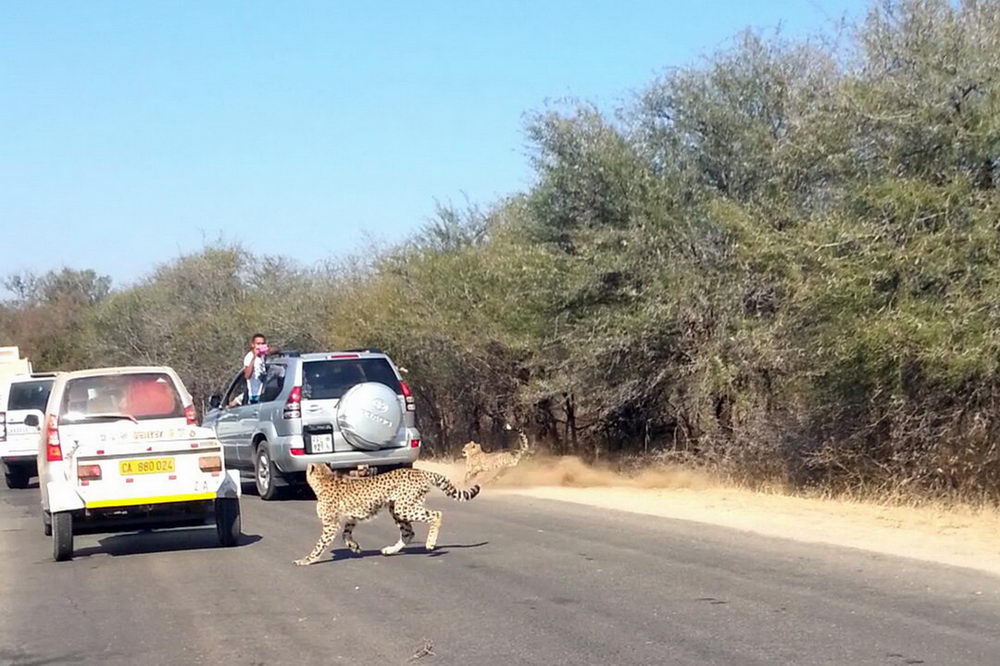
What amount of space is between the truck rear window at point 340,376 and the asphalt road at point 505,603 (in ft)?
12.0

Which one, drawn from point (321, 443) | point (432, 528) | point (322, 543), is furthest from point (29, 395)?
point (432, 528)

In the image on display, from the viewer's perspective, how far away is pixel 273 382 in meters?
18.1

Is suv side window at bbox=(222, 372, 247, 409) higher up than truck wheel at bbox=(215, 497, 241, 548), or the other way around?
suv side window at bbox=(222, 372, 247, 409)

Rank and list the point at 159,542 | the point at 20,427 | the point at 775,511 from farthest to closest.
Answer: the point at 20,427 < the point at 775,511 < the point at 159,542

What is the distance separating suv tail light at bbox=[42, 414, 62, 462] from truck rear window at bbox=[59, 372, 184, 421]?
16cm

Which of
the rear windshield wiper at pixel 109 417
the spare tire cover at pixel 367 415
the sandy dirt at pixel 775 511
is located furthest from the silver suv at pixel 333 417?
the rear windshield wiper at pixel 109 417

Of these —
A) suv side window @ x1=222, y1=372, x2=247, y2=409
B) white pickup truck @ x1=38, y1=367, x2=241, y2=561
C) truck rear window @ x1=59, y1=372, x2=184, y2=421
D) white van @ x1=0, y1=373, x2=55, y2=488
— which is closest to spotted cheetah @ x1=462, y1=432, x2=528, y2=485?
suv side window @ x1=222, y1=372, x2=247, y2=409

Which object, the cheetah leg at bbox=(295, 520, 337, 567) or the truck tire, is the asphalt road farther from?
the truck tire

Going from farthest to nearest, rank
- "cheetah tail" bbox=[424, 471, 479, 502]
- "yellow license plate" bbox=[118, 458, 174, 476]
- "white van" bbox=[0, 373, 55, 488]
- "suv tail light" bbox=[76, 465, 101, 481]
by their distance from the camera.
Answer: "white van" bbox=[0, 373, 55, 488] → "cheetah tail" bbox=[424, 471, 479, 502] → "yellow license plate" bbox=[118, 458, 174, 476] → "suv tail light" bbox=[76, 465, 101, 481]

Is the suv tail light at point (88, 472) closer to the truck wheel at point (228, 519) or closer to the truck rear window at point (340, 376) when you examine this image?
the truck wheel at point (228, 519)

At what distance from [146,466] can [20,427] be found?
1245 cm

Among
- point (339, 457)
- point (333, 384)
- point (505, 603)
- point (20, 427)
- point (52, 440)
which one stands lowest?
point (505, 603)

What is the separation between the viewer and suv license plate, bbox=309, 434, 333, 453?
56.1ft

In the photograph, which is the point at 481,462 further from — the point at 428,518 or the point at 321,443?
the point at 428,518
